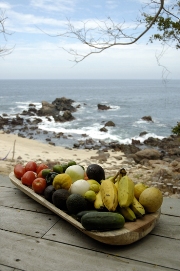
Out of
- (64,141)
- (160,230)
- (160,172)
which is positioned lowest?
(64,141)

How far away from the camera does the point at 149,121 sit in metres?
31.1

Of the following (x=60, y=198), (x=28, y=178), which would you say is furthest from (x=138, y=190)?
(x=28, y=178)

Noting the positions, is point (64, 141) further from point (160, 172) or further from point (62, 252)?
point (62, 252)

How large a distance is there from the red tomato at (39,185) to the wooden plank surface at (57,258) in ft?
1.90

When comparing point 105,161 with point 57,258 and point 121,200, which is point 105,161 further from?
point 57,258

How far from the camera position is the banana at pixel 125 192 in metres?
2.00

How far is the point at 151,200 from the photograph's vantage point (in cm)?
208

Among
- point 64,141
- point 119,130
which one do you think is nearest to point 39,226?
point 64,141

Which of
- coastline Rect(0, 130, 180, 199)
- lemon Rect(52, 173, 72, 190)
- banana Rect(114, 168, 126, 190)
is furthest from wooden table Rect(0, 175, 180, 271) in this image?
coastline Rect(0, 130, 180, 199)

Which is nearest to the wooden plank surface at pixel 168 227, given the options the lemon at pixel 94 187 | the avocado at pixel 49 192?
the lemon at pixel 94 187

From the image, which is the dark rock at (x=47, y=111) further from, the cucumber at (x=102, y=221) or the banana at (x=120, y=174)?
the cucumber at (x=102, y=221)

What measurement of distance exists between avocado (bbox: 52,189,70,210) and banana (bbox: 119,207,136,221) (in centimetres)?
42

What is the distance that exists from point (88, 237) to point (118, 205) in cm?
29

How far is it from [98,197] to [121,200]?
0.69 feet
